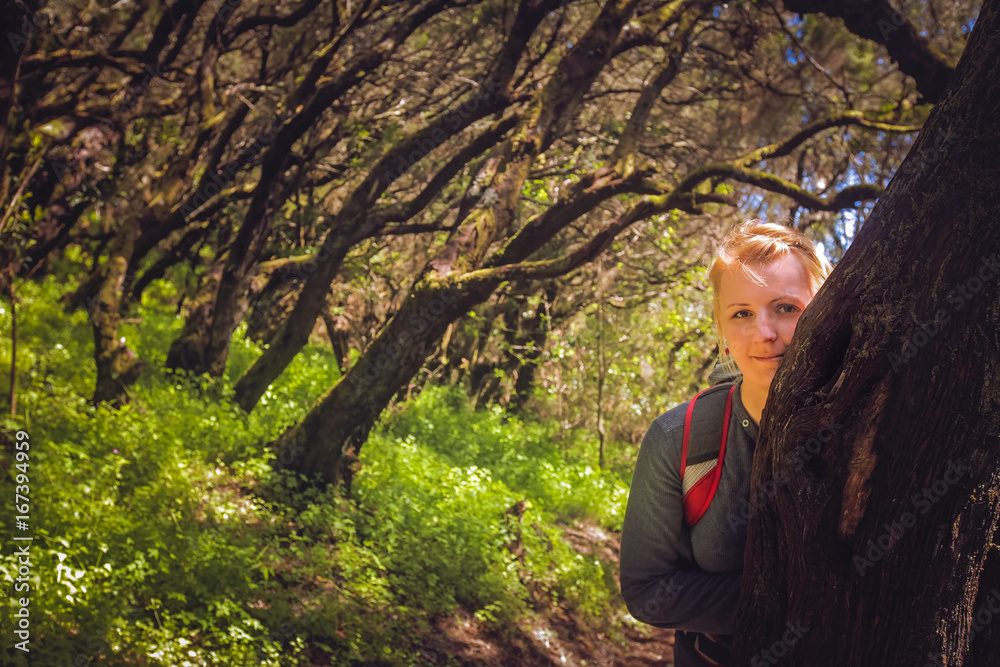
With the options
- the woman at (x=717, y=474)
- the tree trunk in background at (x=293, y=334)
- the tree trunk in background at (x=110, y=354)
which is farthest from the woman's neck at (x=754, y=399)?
the tree trunk in background at (x=293, y=334)

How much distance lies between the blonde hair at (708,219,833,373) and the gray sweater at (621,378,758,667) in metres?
0.37

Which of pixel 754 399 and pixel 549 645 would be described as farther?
pixel 549 645

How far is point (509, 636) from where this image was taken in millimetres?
Answer: 6020

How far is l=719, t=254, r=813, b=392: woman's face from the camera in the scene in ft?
6.01

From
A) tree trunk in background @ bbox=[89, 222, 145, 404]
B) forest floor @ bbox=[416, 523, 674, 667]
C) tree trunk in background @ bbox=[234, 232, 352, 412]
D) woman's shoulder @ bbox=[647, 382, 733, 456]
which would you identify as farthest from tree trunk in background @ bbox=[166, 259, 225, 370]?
woman's shoulder @ bbox=[647, 382, 733, 456]

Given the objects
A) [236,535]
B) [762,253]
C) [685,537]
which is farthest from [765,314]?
[236,535]

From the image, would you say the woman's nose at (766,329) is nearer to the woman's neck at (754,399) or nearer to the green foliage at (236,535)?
the woman's neck at (754,399)

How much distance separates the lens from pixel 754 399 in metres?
1.91

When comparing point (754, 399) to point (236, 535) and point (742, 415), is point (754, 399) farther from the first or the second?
point (236, 535)

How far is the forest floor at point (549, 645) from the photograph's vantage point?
559 centimetres

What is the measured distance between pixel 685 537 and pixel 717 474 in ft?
0.65

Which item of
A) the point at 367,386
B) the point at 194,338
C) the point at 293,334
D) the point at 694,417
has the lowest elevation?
the point at 194,338

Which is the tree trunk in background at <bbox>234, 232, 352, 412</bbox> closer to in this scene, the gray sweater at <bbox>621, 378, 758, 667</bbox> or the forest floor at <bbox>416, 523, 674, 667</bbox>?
the forest floor at <bbox>416, 523, 674, 667</bbox>

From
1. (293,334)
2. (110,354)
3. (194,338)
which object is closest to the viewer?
(110,354)
